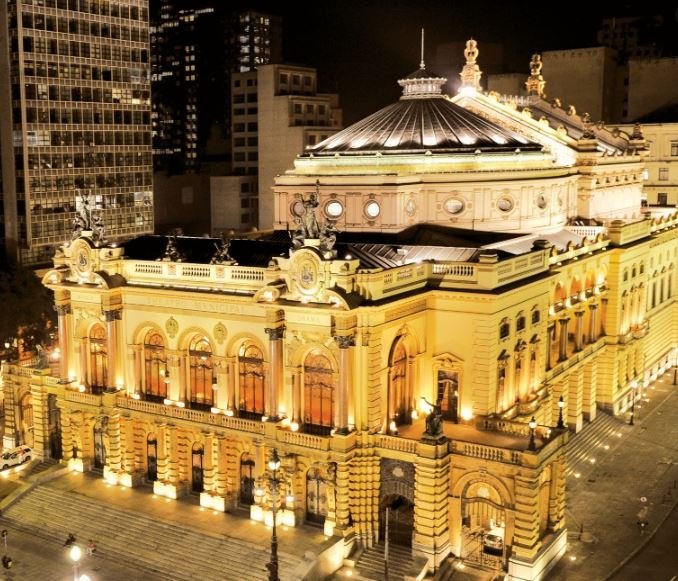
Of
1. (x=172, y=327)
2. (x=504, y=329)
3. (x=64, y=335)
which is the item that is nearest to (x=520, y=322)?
(x=504, y=329)

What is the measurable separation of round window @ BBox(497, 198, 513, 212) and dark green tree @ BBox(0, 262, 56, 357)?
42407 mm

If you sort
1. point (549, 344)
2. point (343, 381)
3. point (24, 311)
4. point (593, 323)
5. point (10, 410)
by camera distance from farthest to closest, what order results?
1. point (24, 311)
2. point (593, 323)
3. point (10, 410)
4. point (549, 344)
5. point (343, 381)

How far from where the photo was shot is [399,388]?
167ft

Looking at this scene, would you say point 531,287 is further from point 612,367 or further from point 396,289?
point 612,367

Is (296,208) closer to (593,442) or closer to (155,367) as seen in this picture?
(155,367)

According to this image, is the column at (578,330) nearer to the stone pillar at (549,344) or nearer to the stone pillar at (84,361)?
→ the stone pillar at (549,344)

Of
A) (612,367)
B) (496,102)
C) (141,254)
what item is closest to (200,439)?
(141,254)

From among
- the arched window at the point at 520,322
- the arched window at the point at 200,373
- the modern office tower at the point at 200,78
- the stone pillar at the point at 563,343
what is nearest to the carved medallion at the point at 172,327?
the arched window at the point at 200,373

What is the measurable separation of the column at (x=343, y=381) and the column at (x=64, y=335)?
20.1 m

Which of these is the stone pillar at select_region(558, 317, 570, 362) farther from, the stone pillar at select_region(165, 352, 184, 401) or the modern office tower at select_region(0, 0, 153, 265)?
the modern office tower at select_region(0, 0, 153, 265)

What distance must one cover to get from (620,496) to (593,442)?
9.28 m

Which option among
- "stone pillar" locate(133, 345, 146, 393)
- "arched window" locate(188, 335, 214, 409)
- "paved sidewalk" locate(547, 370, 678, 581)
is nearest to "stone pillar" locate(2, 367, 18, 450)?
"stone pillar" locate(133, 345, 146, 393)

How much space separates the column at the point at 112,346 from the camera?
55031 mm

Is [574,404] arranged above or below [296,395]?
below
